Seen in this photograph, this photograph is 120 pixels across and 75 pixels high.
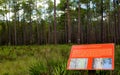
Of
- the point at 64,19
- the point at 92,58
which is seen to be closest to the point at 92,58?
the point at 92,58

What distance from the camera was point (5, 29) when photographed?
50156mm

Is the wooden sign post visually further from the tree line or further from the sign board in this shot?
the tree line

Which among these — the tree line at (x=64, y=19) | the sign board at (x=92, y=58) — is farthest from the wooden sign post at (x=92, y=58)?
the tree line at (x=64, y=19)

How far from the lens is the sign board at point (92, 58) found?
5301 millimetres

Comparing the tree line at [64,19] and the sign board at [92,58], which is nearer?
the sign board at [92,58]

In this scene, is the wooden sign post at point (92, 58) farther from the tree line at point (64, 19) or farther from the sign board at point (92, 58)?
the tree line at point (64, 19)

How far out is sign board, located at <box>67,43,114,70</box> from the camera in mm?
5301

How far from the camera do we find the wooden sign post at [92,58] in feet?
17.4

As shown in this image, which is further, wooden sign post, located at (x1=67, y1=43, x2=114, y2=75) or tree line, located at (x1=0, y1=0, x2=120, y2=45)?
tree line, located at (x1=0, y1=0, x2=120, y2=45)

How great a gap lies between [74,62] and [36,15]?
41931 mm

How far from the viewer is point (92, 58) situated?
553 cm

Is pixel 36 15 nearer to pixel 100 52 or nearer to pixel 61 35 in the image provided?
pixel 61 35

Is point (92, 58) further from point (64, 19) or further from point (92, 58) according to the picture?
point (64, 19)

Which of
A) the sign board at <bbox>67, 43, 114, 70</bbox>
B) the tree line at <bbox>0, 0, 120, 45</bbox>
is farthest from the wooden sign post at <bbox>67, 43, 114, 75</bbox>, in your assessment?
the tree line at <bbox>0, 0, 120, 45</bbox>
